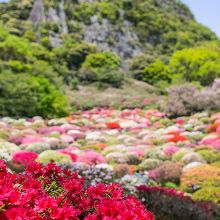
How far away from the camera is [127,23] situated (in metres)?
61.1

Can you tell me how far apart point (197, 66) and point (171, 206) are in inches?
1448

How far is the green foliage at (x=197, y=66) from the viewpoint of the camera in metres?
34.8

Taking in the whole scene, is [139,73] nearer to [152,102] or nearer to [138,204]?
[152,102]

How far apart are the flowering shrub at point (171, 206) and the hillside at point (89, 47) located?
45.2ft

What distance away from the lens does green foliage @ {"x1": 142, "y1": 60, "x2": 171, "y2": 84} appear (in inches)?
1748

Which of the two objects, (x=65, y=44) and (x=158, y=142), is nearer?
(x=158, y=142)

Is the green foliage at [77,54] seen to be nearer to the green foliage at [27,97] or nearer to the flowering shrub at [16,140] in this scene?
the green foliage at [27,97]

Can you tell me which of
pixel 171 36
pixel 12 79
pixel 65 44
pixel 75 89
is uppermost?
pixel 171 36

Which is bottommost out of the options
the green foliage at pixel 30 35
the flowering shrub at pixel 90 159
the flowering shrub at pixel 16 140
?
the flowering shrub at pixel 16 140

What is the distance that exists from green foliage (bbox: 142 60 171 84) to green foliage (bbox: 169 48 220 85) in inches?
177

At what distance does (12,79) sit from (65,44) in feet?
110

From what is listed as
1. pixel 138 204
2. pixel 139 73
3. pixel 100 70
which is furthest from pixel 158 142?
pixel 139 73

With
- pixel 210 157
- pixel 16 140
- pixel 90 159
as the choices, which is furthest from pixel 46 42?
pixel 210 157

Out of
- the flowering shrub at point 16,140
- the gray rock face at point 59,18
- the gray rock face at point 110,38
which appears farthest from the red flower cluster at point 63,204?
the gray rock face at point 110,38
